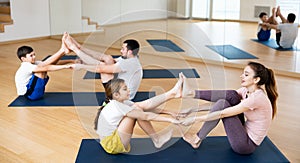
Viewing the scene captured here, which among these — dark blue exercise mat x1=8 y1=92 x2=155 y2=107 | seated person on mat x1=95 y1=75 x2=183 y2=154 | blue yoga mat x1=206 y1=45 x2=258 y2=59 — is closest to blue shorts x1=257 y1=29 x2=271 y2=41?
blue yoga mat x1=206 y1=45 x2=258 y2=59

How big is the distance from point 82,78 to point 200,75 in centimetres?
150

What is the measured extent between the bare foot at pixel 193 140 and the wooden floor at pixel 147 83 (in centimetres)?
10

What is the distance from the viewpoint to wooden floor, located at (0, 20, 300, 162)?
9.41 ft

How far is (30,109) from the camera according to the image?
3654mm

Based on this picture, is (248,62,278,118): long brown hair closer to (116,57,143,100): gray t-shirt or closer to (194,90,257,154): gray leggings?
(194,90,257,154): gray leggings

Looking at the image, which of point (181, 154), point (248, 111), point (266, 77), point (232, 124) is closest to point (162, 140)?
point (181, 154)

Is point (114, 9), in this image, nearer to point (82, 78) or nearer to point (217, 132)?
point (82, 78)

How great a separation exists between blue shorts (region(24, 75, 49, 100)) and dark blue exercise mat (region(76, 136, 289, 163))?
3.99 feet

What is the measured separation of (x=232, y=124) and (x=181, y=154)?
405 mm

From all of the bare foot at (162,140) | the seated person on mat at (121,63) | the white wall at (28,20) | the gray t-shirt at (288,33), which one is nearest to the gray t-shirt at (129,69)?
the seated person on mat at (121,63)

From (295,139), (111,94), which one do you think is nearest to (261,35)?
(295,139)

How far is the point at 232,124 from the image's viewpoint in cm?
248

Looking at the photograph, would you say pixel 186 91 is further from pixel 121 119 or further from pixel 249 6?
pixel 249 6

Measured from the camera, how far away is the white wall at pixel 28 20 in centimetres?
698
